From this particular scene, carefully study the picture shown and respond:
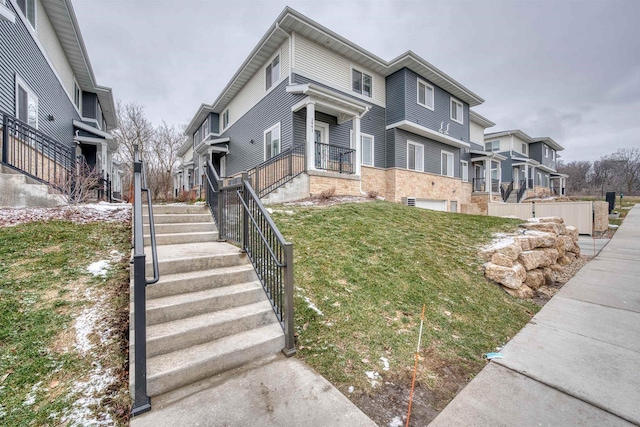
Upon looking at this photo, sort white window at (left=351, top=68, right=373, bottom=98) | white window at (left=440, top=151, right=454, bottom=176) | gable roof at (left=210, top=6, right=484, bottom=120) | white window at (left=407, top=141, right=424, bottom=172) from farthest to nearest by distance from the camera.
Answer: white window at (left=440, top=151, right=454, bottom=176) → white window at (left=407, top=141, right=424, bottom=172) → white window at (left=351, top=68, right=373, bottom=98) → gable roof at (left=210, top=6, right=484, bottom=120)

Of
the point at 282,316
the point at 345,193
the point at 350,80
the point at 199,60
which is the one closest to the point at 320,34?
the point at 350,80

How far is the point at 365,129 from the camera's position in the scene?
13.8 m

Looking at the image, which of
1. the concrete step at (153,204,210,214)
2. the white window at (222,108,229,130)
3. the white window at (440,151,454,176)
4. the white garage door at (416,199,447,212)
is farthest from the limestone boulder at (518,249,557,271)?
the white window at (222,108,229,130)

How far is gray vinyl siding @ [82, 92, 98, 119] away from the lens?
15.6 m

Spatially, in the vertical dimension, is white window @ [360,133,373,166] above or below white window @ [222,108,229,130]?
below

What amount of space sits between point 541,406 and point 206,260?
3.73 metres

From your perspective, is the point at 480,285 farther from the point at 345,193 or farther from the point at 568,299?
the point at 345,193

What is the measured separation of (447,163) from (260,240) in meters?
17.2

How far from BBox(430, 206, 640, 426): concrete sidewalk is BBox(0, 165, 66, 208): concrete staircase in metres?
7.98

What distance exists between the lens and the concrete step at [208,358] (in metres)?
2.25

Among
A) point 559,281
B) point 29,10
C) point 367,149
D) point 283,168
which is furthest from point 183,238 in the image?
point 367,149

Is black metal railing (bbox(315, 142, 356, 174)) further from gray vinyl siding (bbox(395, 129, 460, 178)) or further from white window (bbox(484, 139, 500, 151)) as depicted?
white window (bbox(484, 139, 500, 151))

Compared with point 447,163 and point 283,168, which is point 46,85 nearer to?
point 283,168

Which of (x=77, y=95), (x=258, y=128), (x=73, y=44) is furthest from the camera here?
(x=77, y=95)
